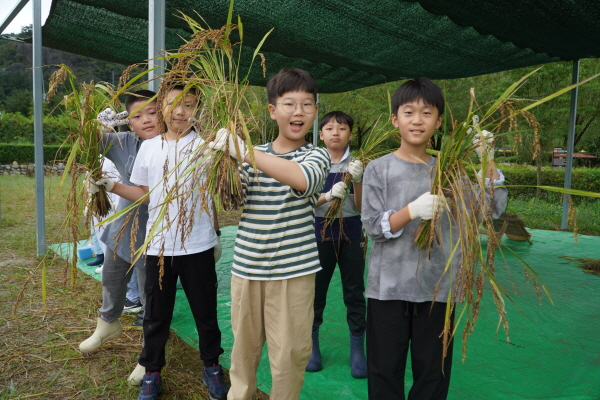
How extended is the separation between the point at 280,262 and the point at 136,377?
108 centimetres

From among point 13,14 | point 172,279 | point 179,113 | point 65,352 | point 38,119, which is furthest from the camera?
point 13,14

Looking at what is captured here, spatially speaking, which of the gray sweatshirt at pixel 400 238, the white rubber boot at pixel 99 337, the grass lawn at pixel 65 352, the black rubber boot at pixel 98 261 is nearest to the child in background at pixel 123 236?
the white rubber boot at pixel 99 337

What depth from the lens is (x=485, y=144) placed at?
1413mm

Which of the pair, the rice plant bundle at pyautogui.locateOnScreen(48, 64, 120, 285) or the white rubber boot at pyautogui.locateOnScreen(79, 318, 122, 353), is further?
the white rubber boot at pyautogui.locateOnScreen(79, 318, 122, 353)

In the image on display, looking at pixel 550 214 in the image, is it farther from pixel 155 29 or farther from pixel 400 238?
pixel 155 29

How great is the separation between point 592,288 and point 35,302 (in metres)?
4.48

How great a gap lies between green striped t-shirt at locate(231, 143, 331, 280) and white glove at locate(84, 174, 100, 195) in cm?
72

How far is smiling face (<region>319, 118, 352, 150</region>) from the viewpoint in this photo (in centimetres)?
242

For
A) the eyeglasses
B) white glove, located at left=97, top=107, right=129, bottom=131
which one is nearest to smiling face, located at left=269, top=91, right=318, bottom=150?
the eyeglasses

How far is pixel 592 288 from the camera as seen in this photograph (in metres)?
3.69

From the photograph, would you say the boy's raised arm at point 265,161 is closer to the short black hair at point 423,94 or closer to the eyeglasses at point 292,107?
the eyeglasses at point 292,107

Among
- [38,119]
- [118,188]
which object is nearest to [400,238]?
[118,188]

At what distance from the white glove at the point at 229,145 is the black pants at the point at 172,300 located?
67cm

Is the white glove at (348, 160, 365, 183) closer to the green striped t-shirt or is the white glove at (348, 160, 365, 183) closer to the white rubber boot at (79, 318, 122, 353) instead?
the green striped t-shirt
